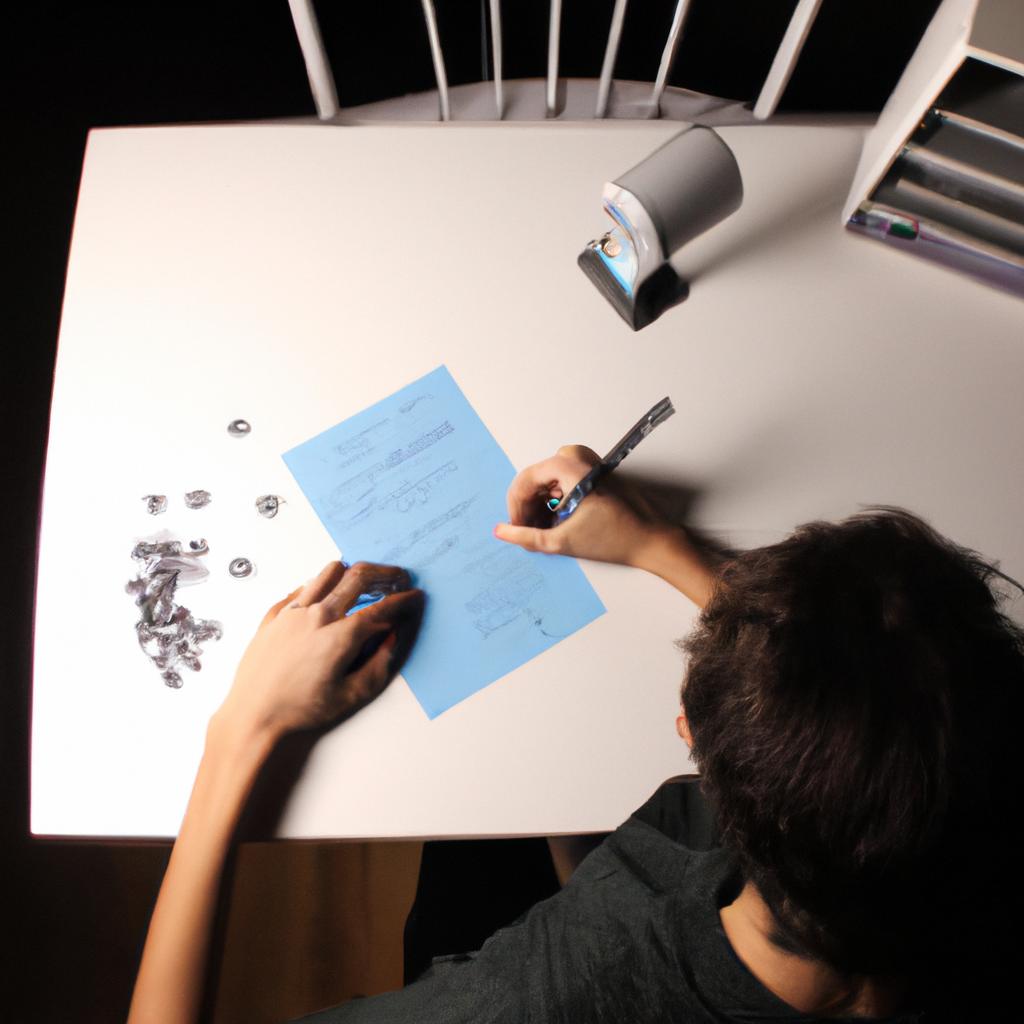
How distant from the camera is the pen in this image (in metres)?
0.68

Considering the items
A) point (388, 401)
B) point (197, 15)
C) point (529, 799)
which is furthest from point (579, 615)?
point (197, 15)

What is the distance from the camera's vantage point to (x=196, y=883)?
70 centimetres

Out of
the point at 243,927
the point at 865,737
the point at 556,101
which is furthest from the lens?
the point at 243,927

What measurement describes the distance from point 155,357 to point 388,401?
0.23 meters

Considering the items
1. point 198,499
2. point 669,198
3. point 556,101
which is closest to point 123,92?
point 556,101

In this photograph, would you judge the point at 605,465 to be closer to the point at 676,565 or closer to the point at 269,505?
the point at 676,565

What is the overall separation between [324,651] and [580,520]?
25 cm

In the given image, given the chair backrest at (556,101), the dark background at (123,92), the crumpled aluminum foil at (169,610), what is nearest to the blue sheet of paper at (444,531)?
the crumpled aluminum foil at (169,610)

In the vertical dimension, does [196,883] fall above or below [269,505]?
below

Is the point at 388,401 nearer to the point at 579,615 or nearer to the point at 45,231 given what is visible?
the point at 579,615

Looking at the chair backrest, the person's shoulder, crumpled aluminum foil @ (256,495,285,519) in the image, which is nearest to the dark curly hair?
the person's shoulder

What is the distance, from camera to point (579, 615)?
0.75m

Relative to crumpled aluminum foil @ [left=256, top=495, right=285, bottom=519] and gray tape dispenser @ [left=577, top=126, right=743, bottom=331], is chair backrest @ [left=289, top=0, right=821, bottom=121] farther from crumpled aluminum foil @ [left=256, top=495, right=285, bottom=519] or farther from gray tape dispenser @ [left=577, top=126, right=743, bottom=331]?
crumpled aluminum foil @ [left=256, top=495, right=285, bottom=519]

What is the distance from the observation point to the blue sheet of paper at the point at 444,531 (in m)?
0.74
